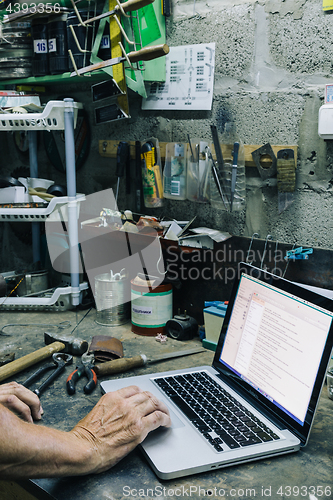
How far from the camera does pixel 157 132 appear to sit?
5.47 feet

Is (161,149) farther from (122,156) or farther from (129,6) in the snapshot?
(129,6)

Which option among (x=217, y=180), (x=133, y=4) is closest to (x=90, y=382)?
(x=217, y=180)

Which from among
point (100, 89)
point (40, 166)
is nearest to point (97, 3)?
point (100, 89)

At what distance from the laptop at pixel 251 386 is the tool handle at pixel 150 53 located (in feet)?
2.25

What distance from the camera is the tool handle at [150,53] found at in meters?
1.28

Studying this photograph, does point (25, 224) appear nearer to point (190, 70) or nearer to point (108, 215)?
point (108, 215)

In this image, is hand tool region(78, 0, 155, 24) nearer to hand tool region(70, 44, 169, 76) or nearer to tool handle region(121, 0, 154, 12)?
tool handle region(121, 0, 154, 12)

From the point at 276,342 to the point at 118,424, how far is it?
364mm

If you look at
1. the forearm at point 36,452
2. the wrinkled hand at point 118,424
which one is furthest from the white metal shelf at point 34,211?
the forearm at point 36,452

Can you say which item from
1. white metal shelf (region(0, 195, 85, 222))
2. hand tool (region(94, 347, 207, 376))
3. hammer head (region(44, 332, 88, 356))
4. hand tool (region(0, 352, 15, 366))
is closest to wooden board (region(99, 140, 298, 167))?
white metal shelf (region(0, 195, 85, 222))

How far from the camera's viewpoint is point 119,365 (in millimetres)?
1196

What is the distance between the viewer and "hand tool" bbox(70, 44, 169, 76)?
1286mm

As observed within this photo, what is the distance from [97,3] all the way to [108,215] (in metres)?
0.77

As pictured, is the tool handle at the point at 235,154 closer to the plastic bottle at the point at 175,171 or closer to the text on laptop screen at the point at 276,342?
the plastic bottle at the point at 175,171
